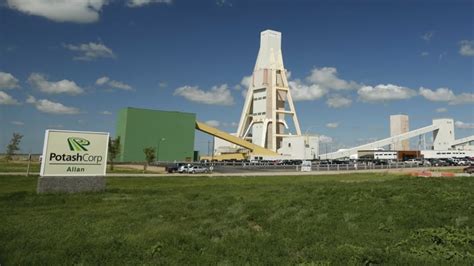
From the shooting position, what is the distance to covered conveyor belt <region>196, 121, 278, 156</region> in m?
108

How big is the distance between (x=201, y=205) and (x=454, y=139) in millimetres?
143040

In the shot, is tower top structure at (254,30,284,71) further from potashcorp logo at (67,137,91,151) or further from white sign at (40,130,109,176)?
potashcorp logo at (67,137,91,151)

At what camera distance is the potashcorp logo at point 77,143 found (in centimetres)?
1942

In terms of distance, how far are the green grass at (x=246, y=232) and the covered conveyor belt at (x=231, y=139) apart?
306 feet

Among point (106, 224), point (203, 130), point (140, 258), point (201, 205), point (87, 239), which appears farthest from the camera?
point (203, 130)

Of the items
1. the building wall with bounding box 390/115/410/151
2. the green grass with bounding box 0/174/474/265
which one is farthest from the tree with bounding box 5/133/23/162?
the building wall with bounding box 390/115/410/151

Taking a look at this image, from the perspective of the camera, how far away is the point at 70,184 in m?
18.5

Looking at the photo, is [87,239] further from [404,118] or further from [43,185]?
[404,118]

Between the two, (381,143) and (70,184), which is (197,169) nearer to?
(70,184)

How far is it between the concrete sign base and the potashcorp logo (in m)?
1.69

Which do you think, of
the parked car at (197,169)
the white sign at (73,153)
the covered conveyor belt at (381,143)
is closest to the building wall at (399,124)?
the covered conveyor belt at (381,143)

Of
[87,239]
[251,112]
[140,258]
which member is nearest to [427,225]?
[140,258]

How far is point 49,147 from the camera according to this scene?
61.3 feet

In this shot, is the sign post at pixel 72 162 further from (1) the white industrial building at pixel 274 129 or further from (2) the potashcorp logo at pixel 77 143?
(1) the white industrial building at pixel 274 129
